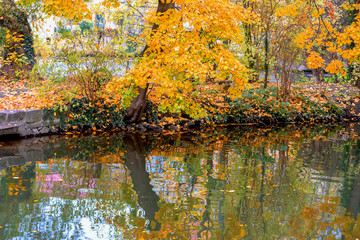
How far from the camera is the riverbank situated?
10.6m

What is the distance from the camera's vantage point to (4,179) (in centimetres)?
624

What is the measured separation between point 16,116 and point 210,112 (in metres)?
6.92

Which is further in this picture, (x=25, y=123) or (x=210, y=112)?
(x=210, y=112)

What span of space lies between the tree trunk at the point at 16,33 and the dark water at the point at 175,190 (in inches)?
292

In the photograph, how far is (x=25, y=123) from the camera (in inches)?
404

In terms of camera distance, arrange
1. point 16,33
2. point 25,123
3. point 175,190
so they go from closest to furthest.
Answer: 1. point 175,190
2. point 25,123
3. point 16,33

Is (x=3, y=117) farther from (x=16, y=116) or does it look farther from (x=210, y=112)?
(x=210, y=112)

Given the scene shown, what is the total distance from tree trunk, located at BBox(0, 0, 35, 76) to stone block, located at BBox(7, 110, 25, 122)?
614cm

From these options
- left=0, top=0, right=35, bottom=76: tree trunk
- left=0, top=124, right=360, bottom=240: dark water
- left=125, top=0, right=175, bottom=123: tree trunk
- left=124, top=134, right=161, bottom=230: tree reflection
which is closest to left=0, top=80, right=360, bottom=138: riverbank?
left=125, top=0, right=175, bottom=123: tree trunk

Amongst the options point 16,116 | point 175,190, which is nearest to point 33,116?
point 16,116

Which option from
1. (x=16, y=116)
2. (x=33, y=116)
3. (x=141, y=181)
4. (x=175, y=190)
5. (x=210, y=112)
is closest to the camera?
(x=175, y=190)

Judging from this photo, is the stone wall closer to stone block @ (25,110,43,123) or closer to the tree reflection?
stone block @ (25,110,43,123)

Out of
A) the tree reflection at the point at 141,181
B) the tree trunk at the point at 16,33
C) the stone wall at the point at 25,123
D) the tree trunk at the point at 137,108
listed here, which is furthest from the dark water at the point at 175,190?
the tree trunk at the point at 16,33

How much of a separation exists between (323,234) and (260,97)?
452 inches
